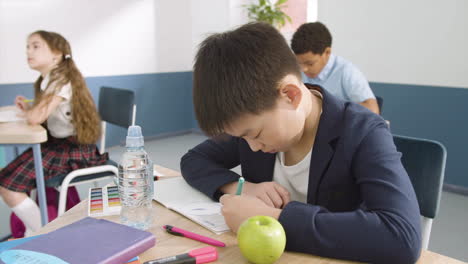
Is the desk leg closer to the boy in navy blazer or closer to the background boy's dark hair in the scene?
the boy in navy blazer

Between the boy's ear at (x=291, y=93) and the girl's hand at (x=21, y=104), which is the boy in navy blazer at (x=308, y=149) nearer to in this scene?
the boy's ear at (x=291, y=93)

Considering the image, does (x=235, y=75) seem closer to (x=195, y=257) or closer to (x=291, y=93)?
(x=291, y=93)

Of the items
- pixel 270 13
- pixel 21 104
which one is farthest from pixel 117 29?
pixel 21 104

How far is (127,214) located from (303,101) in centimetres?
50

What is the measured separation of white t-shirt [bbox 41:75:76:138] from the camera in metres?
2.13

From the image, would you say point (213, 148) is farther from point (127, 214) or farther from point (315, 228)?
point (315, 228)

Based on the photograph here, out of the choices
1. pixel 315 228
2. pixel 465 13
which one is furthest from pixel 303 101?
pixel 465 13

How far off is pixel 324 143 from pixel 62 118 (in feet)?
5.60

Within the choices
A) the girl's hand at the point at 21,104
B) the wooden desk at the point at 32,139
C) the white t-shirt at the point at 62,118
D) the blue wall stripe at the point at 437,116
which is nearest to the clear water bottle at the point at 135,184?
the wooden desk at the point at 32,139

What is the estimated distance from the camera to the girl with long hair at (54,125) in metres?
1.99

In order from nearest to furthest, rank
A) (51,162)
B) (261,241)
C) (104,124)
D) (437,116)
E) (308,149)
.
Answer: (261,241), (308,149), (51,162), (104,124), (437,116)

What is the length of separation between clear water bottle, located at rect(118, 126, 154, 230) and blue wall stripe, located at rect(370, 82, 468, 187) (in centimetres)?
275

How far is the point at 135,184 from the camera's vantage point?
38.3 inches

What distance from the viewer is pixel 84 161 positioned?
2092 mm
